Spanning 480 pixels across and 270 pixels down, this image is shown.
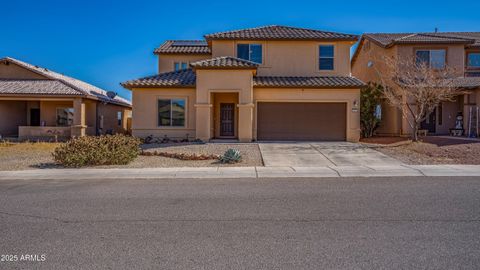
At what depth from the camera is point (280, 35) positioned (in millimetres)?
21562

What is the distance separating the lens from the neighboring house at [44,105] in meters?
22.1

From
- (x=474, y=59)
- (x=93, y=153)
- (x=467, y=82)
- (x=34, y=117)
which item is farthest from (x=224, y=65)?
(x=474, y=59)

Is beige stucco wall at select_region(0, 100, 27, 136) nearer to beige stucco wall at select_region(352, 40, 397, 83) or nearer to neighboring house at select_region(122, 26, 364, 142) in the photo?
neighboring house at select_region(122, 26, 364, 142)

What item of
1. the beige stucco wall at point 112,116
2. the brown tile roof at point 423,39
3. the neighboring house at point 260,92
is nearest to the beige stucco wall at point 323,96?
the neighboring house at point 260,92

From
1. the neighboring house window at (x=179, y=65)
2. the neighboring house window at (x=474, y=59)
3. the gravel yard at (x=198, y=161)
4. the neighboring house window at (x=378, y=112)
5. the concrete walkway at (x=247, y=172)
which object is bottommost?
the concrete walkway at (x=247, y=172)

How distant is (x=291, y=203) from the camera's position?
701cm

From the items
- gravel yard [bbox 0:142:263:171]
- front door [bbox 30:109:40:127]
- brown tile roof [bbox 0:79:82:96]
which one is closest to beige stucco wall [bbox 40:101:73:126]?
front door [bbox 30:109:40:127]

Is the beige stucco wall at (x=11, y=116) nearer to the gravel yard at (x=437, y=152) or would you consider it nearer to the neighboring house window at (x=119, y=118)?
the neighboring house window at (x=119, y=118)

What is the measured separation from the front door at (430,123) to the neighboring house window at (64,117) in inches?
986

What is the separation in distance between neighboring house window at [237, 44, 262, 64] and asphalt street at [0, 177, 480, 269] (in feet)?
46.1

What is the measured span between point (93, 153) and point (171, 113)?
8148mm

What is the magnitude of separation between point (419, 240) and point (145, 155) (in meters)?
12.1

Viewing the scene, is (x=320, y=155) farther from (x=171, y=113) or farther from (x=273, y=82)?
(x=171, y=113)

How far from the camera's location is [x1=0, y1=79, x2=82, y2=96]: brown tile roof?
71.6ft
